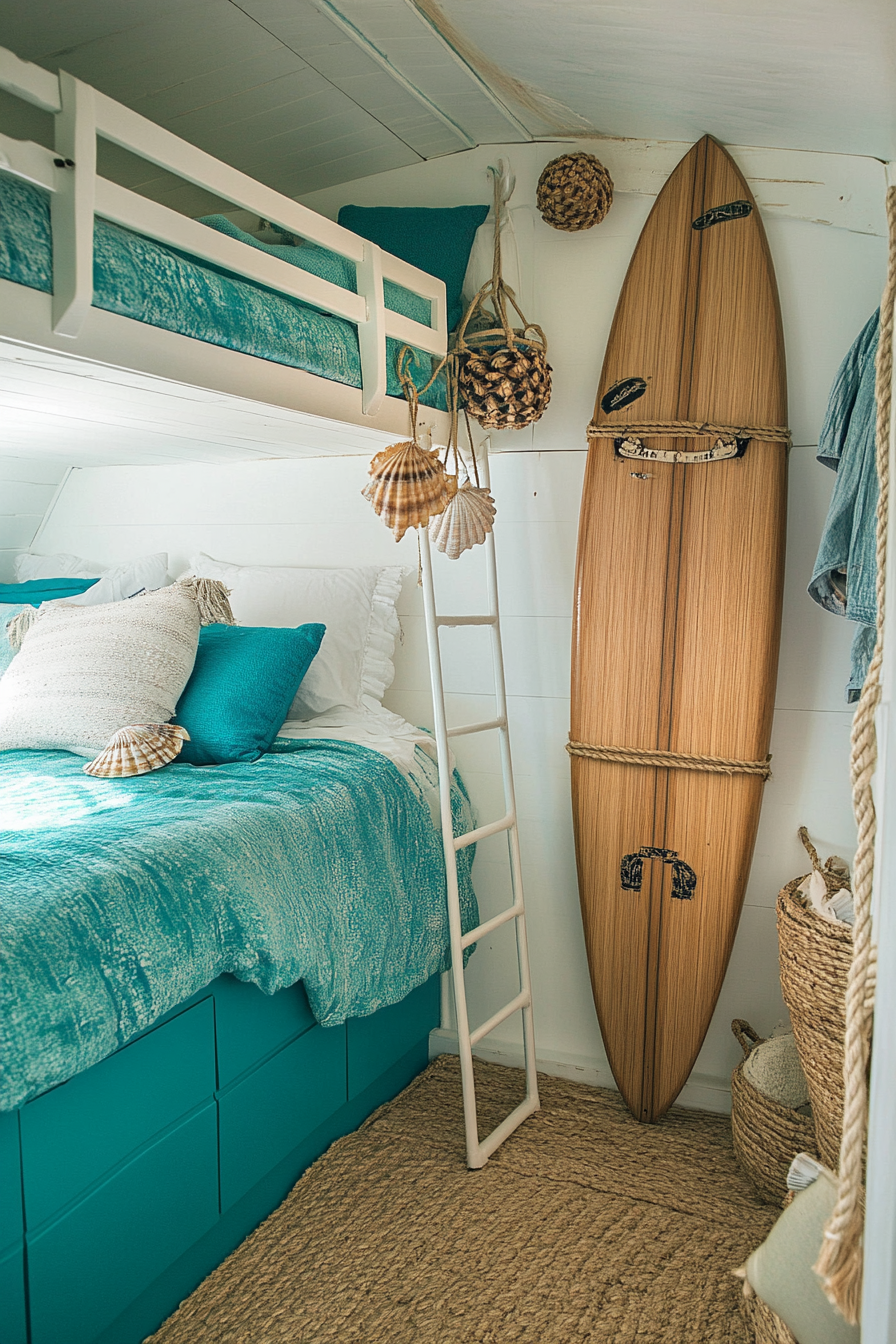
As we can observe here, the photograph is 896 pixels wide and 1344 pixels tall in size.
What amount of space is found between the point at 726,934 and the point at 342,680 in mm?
1123

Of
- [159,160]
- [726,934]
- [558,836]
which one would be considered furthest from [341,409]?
[726,934]

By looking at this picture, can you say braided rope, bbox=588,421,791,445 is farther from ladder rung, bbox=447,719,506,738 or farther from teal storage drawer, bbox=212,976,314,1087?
teal storage drawer, bbox=212,976,314,1087

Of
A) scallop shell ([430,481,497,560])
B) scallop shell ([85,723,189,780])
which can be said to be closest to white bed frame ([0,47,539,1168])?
scallop shell ([430,481,497,560])

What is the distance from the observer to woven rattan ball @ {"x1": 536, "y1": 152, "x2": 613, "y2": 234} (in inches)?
86.8

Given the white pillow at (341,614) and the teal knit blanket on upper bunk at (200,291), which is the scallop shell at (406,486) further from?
the white pillow at (341,614)

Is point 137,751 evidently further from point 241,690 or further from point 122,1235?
point 122,1235

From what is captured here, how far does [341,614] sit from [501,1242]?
58.2 inches

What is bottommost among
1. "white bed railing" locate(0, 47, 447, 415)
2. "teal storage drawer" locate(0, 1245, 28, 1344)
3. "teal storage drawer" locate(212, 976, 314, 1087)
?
"teal storage drawer" locate(0, 1245, 28, 1344)

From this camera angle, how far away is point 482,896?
100 inches

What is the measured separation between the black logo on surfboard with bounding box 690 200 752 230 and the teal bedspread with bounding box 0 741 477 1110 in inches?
58.2

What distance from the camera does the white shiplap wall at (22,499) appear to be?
112 inches

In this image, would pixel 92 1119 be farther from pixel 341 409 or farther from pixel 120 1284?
pixel 341 409

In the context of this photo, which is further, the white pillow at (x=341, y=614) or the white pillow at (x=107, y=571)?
the white pillow at (x=107, y=571)

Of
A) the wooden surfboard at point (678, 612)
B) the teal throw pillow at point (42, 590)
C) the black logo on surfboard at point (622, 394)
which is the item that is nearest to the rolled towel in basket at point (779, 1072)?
the wooden surfboard at point (678, 612)
